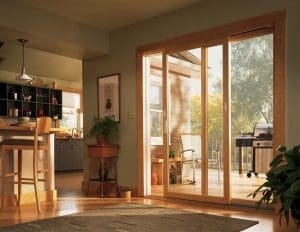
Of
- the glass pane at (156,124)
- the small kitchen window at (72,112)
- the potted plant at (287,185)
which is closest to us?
the potted plant at (287,185)

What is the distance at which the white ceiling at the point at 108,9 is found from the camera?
4625mm

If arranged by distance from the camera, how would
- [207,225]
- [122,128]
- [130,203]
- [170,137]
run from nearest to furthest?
[207,225] → [130,203] → [170,137] → [122,128]

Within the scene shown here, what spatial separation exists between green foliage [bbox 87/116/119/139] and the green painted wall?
0.14m

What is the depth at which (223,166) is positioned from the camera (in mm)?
4461

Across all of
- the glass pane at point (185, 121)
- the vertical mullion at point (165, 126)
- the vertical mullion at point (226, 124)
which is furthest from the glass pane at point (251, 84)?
the vertical mullion at point (165, 126)

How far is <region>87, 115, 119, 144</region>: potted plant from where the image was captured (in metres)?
5.55

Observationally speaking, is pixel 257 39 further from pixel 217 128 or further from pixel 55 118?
pixel 55 118

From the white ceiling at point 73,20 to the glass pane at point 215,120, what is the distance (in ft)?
2.67

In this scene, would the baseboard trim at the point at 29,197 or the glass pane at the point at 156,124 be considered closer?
the baseboard trim at the point at 29,197

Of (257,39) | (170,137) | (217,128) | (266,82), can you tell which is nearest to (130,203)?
(170,137)

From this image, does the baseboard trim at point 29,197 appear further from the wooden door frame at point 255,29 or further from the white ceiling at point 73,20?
the white ceiling at point 73,20

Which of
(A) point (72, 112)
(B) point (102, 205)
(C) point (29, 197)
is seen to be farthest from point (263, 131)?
(A) point (72, 112)

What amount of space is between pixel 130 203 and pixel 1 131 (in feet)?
6.14

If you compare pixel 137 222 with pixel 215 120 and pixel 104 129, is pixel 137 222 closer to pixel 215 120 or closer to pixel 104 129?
pixel 215 120
